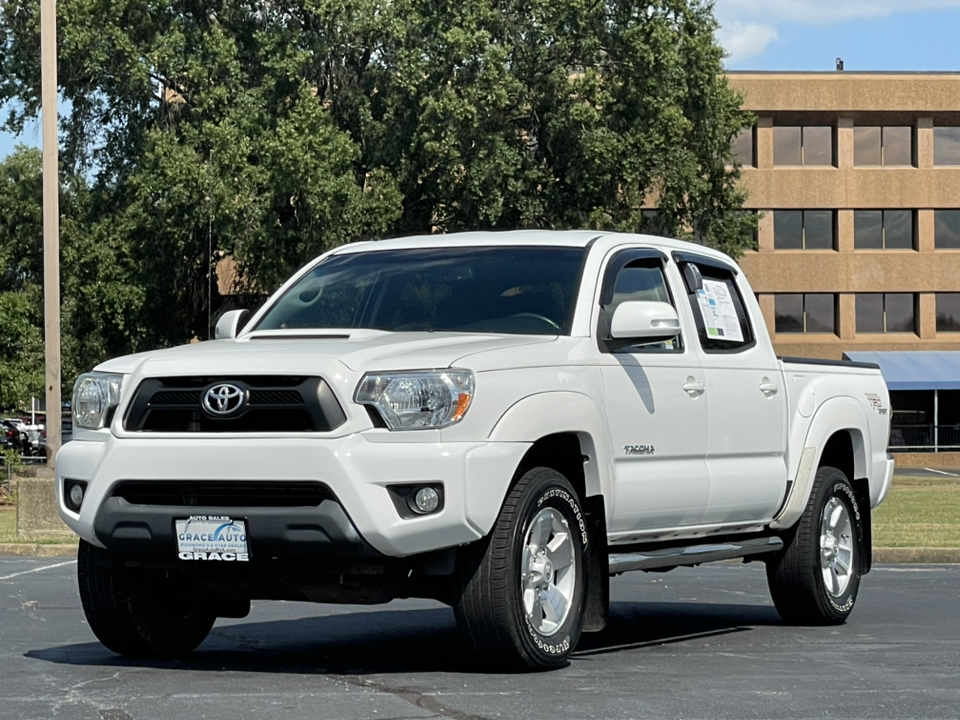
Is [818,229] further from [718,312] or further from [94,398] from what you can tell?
[94,398]

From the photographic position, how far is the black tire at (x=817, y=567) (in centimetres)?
1002

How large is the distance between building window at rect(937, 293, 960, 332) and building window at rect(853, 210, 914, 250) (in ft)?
7.27

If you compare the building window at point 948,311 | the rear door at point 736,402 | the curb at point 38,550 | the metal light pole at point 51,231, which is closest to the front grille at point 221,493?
the rear door at point 736,402

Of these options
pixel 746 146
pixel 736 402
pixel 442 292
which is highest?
pixel 746 146

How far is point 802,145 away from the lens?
204 ft

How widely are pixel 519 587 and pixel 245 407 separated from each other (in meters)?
1.40

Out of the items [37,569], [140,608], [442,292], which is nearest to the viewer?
[140,608]

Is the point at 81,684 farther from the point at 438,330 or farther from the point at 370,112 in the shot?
the point at 370,112

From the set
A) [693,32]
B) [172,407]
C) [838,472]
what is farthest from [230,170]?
[172,407]

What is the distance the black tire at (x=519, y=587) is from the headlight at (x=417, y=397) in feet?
1.71

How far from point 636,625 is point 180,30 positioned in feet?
104

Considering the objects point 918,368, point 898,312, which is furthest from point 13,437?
point 898,312

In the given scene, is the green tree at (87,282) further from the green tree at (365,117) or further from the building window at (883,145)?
the building window at (883,145)

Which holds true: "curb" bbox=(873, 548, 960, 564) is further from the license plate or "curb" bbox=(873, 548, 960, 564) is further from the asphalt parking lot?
the license plate
